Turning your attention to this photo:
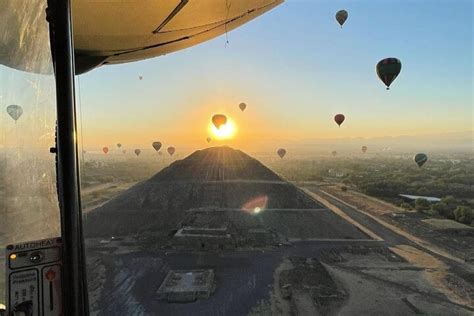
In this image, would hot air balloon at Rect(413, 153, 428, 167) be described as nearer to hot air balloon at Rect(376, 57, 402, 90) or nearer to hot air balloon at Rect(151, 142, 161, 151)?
hot air balloon at Rect(376, 57, 402, 90)

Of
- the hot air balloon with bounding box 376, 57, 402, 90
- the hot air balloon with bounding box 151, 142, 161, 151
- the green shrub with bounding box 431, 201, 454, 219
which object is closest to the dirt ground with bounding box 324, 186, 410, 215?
the green shrub with bounding box 431, 201, 454, 219

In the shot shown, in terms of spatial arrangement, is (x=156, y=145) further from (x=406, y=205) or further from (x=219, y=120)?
(x=406, y=205)

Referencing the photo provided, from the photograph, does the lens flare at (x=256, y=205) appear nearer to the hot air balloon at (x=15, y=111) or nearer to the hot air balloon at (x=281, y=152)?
the hot air balloon at (x=281, y=152)

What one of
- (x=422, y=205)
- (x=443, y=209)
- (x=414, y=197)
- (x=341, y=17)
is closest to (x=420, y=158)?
(x=414, y=197)

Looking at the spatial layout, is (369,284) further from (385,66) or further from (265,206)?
(265,206)

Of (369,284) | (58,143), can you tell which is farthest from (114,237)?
(58,143)

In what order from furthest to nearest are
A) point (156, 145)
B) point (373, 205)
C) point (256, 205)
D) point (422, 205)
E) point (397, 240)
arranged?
point (156, 145), point (373, 205), point (422, 205), point (256, 205), point (397, 240)
